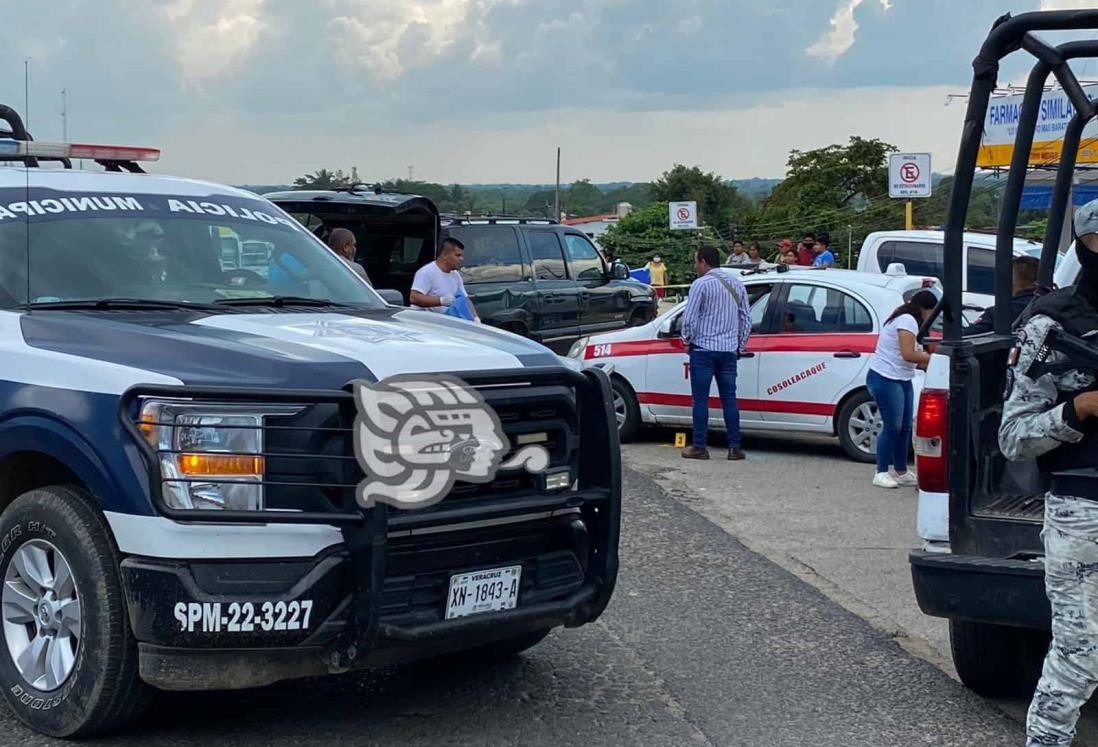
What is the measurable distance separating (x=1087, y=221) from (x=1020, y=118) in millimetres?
1577

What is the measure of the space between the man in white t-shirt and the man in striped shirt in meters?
2.04

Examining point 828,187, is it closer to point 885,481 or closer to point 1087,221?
point 885,481

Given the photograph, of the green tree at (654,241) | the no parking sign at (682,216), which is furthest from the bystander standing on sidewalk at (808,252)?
the green tree at (654,241)

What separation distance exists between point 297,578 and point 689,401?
841cm

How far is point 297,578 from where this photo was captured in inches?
171

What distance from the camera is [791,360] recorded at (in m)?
11.9

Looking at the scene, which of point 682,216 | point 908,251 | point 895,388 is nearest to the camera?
point 895,388

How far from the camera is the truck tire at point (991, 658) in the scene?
5.39 meters

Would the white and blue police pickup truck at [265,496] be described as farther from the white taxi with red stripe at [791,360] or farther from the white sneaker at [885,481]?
the white taxi with red stripe at [791,360]

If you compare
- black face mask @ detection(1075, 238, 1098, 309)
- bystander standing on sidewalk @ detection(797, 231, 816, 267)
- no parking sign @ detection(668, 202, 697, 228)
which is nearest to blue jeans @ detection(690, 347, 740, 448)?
black face mask @ detection(1075, 238, 1098, 309)

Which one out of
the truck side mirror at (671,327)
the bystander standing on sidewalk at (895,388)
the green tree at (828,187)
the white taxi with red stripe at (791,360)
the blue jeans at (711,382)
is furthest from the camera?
the green tree at (828,187)

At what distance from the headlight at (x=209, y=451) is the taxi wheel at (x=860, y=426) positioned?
26.5ft

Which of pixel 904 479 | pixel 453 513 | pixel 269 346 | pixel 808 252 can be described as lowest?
pixel 904 479

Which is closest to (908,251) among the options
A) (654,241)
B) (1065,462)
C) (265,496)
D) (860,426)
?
(860,426)
